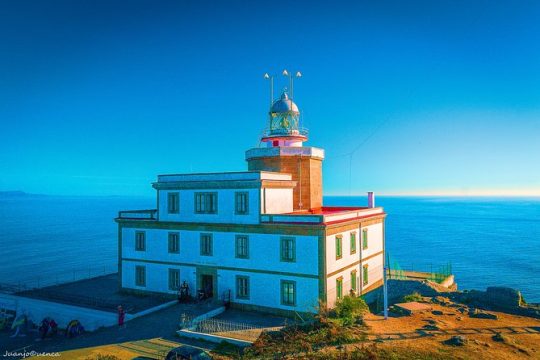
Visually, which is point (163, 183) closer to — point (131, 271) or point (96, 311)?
point (131, 271)

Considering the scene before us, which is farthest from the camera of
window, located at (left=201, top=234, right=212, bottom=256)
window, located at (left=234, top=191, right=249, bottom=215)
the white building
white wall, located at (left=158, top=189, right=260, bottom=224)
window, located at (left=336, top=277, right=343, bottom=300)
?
window, located at (left=201, top=234, right=212, bottom=256)

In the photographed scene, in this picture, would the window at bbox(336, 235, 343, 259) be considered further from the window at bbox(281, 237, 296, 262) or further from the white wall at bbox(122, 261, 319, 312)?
the window at bbox(281, 237, 296, 262)

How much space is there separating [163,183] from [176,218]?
106 inches

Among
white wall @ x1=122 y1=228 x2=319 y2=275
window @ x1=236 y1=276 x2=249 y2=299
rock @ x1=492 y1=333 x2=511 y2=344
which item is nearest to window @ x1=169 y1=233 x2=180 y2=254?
white wall @ x1=122 y1=228 x2=319 y2=275

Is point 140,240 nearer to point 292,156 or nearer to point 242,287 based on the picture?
point 242,287

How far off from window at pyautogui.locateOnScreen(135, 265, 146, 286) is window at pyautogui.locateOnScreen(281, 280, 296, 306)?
11367mm

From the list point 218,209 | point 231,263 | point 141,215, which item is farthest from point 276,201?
point 141,215

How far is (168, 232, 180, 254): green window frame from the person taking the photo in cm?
2928

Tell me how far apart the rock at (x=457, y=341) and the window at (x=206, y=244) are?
1551 centimetres

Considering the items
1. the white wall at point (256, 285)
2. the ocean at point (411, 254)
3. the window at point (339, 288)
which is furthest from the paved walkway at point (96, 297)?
the ocean at point (411, 254)

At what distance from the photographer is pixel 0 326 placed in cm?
3052

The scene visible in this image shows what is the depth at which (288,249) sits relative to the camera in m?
25.2

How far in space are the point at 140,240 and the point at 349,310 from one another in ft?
53.9

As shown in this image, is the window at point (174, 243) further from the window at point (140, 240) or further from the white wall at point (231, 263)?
the window at point (140, 240)
